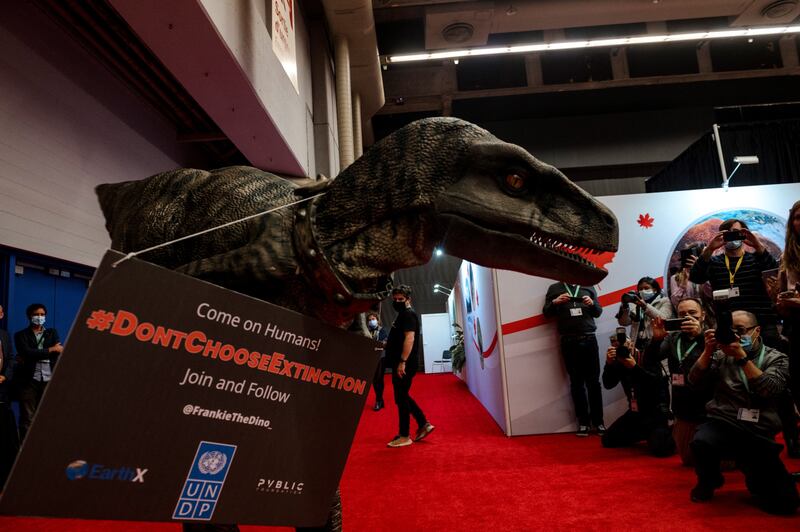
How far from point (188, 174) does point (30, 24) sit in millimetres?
6127

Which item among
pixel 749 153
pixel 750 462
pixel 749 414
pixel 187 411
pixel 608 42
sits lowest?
pixel 750 462

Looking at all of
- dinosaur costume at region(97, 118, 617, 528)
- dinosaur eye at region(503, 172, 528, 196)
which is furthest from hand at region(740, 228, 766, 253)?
dinosaur eye at region(503, 172, 528, 196)

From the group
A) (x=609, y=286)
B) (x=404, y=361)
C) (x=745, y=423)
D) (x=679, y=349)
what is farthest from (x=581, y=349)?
(x=745, y=423)

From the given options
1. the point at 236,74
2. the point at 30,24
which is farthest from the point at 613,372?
the point at 30,24

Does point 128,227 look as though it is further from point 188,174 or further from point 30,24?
point 30,24

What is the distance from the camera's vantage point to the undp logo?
28.5 inches

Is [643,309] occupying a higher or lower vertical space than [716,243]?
lower

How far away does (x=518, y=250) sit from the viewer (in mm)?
1016

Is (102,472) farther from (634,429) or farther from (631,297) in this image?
(631,297)

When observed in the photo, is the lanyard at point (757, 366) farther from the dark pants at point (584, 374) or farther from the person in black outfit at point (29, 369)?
the person in black outfit at point (29, 369)

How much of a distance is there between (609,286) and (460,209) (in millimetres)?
6076

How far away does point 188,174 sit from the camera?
1.30 m

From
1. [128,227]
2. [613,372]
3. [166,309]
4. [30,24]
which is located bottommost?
[613,372]

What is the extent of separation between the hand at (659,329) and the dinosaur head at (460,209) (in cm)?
426
